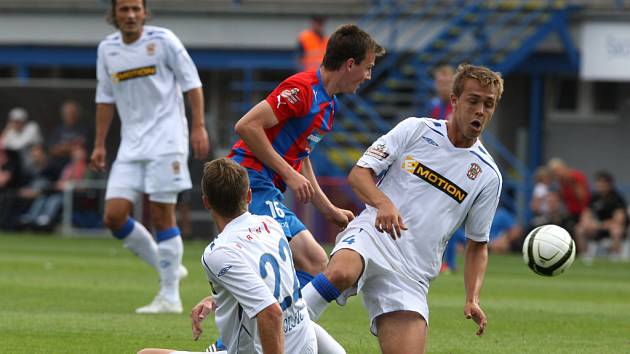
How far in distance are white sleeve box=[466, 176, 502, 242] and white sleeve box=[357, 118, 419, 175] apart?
524 millimetres

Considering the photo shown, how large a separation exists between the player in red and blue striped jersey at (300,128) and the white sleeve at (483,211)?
88 centimetres

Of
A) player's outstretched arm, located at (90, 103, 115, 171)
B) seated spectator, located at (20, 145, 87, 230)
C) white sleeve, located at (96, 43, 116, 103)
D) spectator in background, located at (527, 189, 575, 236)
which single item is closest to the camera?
white sleeve, located at (96, 43, 116, 103)

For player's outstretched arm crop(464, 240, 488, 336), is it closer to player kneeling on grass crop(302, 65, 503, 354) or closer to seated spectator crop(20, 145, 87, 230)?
player kneeling on grass crop(302, 65, 503, 354)

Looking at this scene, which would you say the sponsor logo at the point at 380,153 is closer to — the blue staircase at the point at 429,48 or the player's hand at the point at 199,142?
the player's hand at the point at 199,142

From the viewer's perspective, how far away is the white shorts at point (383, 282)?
7.55m

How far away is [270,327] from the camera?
240 inches

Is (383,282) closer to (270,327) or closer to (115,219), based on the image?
(270,327)

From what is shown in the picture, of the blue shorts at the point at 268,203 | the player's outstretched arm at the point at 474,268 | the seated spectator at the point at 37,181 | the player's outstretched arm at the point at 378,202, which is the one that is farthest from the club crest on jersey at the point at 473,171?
the seated spectator at the point at 37,181

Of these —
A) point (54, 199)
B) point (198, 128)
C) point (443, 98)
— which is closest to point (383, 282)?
point (198, 128)

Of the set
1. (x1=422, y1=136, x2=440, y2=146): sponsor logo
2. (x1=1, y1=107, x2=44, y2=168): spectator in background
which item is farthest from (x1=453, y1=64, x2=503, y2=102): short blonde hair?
(x1=1, y1=107, x2=44, y2=168): spectator in background

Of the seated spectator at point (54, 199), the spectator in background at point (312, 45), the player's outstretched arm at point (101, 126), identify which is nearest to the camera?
the player's outstretched arm at point (101, 126)

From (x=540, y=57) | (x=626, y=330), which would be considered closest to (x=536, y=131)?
(x=540, y=57)

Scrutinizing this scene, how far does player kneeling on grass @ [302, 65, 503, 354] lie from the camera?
7520mm

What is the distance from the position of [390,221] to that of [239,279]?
1271 mm
